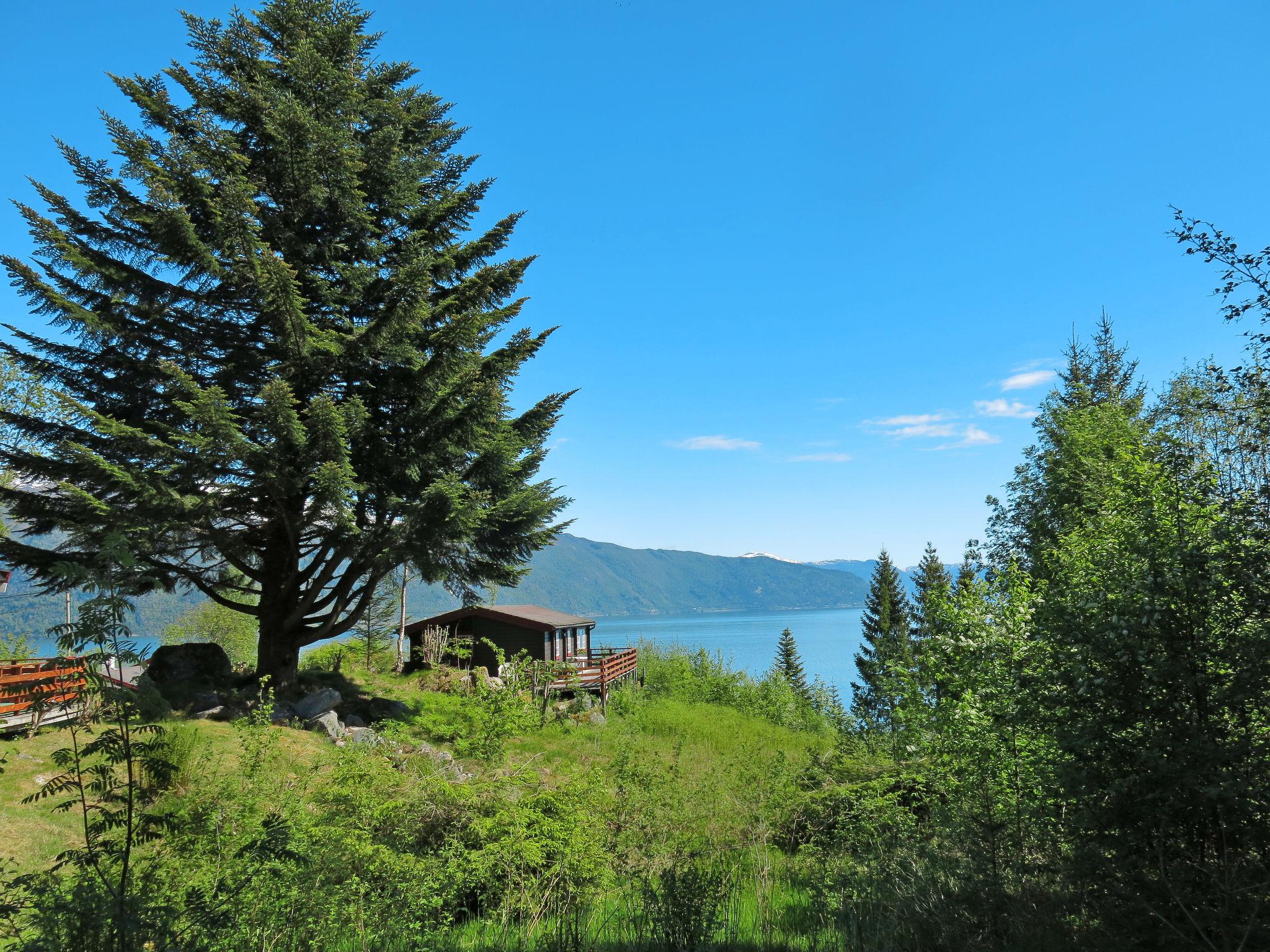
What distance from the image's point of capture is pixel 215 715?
13.9 meters

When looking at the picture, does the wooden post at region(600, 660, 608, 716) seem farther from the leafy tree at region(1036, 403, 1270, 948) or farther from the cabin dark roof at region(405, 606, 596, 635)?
the leafy tree at region(1036, 403, 1270, 948)

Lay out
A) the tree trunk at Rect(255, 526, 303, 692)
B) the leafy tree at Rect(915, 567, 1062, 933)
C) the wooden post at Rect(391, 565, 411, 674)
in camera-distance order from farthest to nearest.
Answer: the wooden post at Rect(391, 565, 411, 674)
the tree trunk at Rect(255, 526, 303, 692)
the leafy tree at Rect(915, 567, 1062, 933)

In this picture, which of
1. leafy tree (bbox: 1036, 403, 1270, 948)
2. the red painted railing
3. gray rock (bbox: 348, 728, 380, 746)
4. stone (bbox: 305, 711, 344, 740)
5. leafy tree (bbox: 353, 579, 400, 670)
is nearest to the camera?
the red painted railing

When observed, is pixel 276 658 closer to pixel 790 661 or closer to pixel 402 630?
pixel 402 630

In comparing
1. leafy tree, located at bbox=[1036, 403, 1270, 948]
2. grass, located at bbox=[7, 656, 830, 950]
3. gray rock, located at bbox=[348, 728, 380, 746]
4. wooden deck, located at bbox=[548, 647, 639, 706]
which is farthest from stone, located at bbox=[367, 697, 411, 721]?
leafy tree, located at bbox=[1036, 403, 1270, 948]

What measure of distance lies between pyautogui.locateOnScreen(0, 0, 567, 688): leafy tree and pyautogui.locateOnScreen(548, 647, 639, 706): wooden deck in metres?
7.67

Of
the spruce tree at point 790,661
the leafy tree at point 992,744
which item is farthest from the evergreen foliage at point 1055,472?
the spruce tree at point 790,661

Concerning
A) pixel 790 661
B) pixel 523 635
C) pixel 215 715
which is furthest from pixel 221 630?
pixel 790 661

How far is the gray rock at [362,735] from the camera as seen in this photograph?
11656 millimetres

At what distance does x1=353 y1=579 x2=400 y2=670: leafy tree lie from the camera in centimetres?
2453

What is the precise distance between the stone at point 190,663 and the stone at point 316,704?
228 centimetres

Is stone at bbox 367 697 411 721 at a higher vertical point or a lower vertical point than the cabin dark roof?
lower

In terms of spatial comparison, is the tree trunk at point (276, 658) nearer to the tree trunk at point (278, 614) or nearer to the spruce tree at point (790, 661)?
the tree trunk at point (278, 614)

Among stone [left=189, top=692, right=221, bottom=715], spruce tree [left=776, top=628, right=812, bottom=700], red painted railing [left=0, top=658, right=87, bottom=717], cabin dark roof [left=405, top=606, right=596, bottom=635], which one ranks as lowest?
spruce tree [left=776, top=628, right=812, bottom=700]
